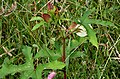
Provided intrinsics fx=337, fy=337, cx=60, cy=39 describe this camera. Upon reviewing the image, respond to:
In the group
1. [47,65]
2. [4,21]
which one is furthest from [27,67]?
[4,21]

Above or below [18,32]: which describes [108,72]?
below

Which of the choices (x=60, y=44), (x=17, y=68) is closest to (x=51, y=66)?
(x=17, y=68)

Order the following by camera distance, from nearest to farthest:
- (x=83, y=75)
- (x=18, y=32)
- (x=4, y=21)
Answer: (x=83, y=75) → (x=18, y=32) → (x=4, y=21)

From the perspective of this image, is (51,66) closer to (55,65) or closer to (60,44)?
(55,65)

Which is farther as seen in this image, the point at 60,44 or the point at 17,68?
the point at 60,44

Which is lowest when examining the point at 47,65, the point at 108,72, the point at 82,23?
the point at 108,72

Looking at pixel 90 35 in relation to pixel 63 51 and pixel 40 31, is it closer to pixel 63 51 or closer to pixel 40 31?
pixel 63 51

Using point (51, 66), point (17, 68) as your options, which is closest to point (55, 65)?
point (51, 66)

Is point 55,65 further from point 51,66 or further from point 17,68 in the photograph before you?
point 17,68
